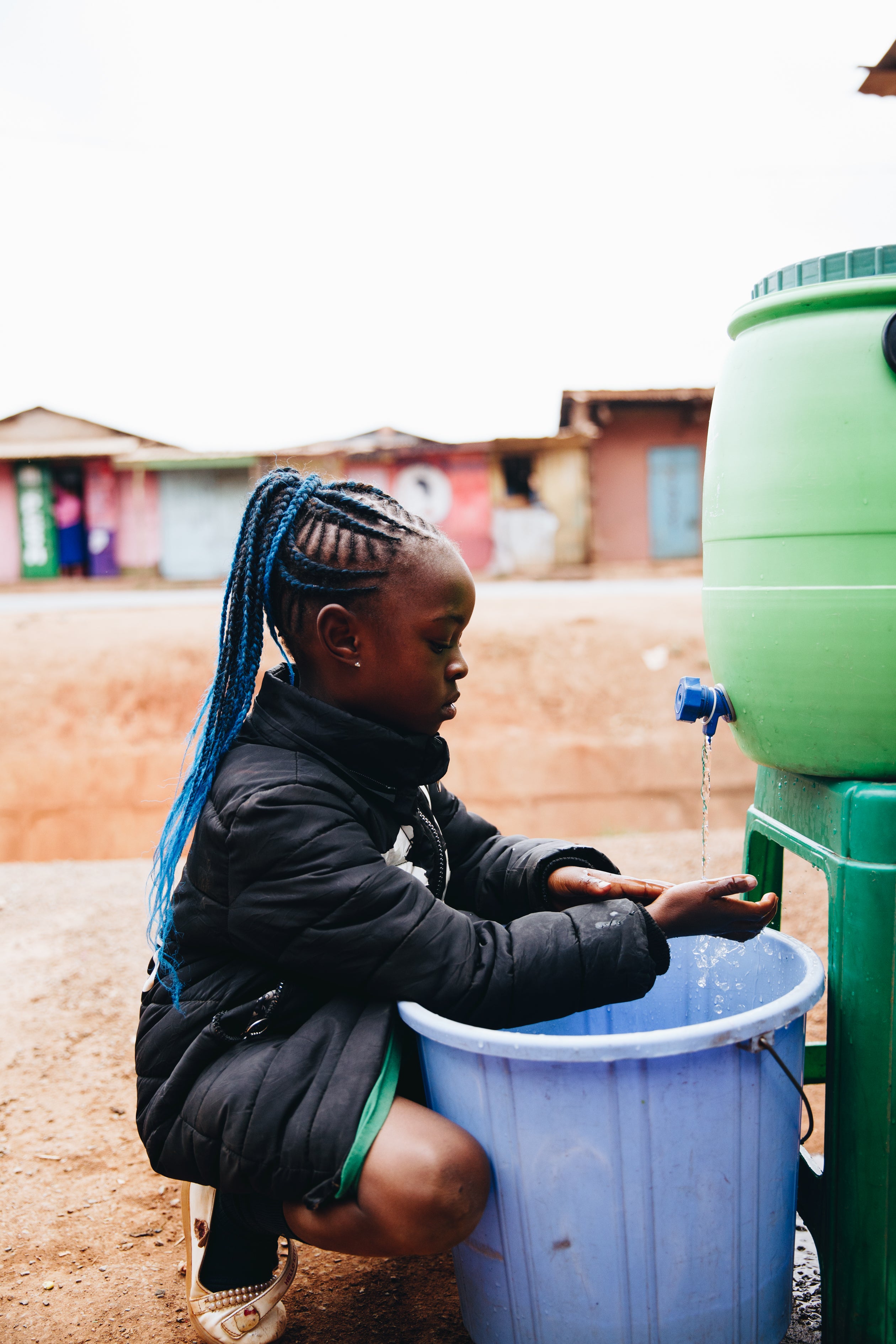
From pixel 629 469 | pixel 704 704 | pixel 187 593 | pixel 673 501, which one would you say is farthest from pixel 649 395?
pixel 704 704

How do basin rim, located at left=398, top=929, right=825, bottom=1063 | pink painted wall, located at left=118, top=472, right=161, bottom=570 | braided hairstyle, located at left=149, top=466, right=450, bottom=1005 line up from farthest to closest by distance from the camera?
pink painted wall, located at left=118, top=472, right=161, bottom=570
braided hairstyle, located at left=149, top=466, right=450, bottom=1005
basin rim, located at left=398, top=929, right=825, bottom=1063

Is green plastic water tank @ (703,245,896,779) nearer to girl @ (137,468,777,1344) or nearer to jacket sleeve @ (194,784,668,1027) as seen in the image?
girl @ (137,468,777,1344)

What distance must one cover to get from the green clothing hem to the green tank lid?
124 cm

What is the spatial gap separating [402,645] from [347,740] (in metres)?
0.16

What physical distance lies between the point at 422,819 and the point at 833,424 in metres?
0.87

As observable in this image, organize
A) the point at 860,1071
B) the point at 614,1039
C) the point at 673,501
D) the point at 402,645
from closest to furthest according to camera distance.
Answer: the point at 614,1039 < the point at 860,1071 < the point at 402,645 < the point at 673,501

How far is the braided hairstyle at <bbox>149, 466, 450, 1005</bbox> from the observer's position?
145cm

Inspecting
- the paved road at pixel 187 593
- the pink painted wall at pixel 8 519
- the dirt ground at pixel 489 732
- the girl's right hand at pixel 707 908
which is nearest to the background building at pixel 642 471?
the paved road at pixel 187 593

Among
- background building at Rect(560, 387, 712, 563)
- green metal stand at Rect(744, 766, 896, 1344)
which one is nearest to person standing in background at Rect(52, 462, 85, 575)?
background building at Rect(560, 387, 712, 563)

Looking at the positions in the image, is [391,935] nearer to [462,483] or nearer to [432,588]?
[432,588]

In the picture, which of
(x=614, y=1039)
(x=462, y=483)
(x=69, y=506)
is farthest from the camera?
(x=69, y=506)

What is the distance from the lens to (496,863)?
1737mm

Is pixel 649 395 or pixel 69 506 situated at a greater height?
pixel 649 395

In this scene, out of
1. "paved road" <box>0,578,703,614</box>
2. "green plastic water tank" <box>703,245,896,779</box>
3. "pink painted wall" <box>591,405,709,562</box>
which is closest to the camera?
"green plastic water tank" <box>703,245,896,779</box>
